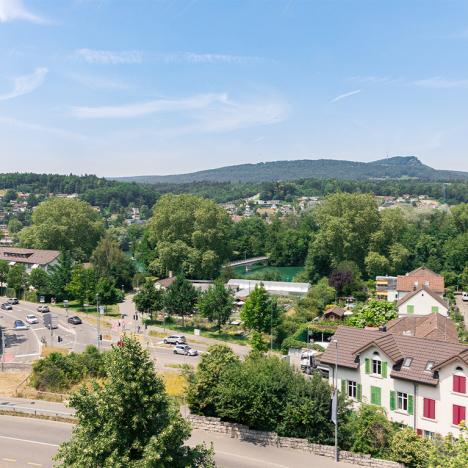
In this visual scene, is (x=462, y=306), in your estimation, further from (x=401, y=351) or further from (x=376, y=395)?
(x=376, y=395)

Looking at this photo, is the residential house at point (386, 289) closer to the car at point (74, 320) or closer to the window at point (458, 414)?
the car at point (74, 320)

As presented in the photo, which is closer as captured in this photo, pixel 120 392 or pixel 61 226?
pixel 120 392

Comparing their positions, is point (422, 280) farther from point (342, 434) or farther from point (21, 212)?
point (21, 212)

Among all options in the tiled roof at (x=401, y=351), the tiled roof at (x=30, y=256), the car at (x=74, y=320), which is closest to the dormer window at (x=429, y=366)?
the tiled roof at (x=401, y=351)

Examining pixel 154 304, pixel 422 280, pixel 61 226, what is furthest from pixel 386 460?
pixel 61 226

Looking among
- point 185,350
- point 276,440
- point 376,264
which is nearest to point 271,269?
point 376,264

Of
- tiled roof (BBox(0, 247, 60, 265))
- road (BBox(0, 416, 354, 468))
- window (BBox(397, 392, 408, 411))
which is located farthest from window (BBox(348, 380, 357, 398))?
tiled roof (BBox(0, 247, 60, 265))
